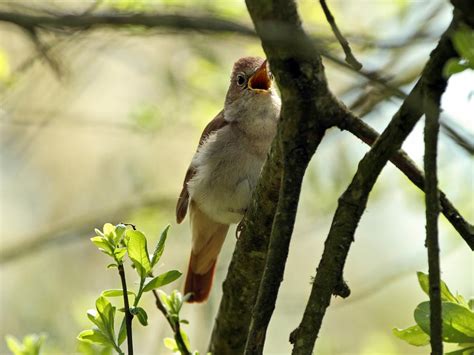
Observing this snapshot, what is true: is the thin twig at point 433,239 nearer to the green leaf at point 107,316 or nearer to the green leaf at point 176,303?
the green leaf at point 176,303

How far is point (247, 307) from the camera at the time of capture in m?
3.15

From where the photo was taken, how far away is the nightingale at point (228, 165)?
14.6ft

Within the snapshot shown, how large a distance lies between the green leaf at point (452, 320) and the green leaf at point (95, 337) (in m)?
0.81

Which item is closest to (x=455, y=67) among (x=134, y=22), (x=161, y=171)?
(x=134, y=22)

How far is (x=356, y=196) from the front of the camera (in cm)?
201

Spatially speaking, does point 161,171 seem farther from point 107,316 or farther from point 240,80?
point 107,316

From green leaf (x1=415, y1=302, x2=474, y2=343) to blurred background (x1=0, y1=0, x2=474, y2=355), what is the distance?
1.36ft

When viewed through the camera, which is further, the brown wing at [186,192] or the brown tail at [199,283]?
the brown tail at [199,283]

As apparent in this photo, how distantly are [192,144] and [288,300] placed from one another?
2585 mm

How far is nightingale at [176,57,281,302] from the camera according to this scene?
4.45 m

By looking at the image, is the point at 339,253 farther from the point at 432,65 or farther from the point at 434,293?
the point at 432,65

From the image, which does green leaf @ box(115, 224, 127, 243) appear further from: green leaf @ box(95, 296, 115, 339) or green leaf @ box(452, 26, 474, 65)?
green leaf @ box(452, 26, 474, 65)

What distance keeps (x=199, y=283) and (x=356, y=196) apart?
3040 millimetres

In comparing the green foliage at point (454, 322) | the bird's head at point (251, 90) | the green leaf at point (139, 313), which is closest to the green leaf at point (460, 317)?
the green foliage at point (454, 322)
